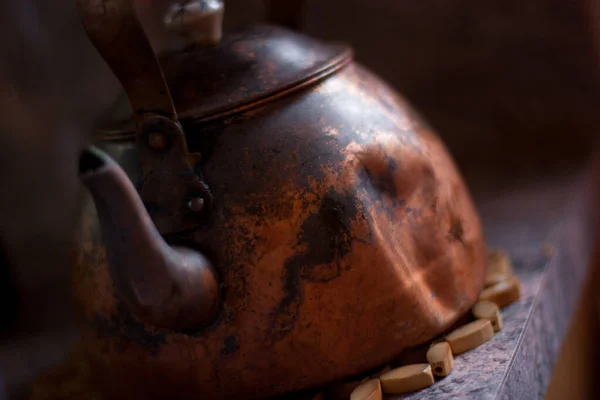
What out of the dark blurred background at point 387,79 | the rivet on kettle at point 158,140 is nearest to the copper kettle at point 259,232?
the rivet on kettle at point 158,140

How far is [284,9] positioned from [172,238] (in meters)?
0.45

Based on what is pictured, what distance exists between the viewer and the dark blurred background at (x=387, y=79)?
53.2 inches

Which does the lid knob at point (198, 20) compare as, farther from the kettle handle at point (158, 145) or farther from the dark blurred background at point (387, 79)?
the dark blurred background at point (387, 79)

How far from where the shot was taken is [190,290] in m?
0.65

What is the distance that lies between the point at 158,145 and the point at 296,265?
0.20m

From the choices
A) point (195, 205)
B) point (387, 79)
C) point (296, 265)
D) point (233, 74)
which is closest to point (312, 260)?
point (296, 265)

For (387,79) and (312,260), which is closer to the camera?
(312,260)

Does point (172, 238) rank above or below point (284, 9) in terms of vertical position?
below

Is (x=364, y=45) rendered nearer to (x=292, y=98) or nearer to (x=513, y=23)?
(x=513, y=23)

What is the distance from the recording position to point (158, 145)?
2.32 ft

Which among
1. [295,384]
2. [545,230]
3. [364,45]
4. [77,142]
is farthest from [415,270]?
[364,45]

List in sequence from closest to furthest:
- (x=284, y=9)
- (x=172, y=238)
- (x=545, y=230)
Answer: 1. (x=172, y=238)
2. (x=284, y=9)
3. (x=545, y=230)

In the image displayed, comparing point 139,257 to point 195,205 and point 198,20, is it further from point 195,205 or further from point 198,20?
point 198,20

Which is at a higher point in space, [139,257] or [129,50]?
[129,50]
